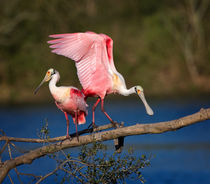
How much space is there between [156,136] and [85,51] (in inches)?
316

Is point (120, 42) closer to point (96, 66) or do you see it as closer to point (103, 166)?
point (96, 66)

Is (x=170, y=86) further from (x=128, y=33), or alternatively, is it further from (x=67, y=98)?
(x=67, y=98)

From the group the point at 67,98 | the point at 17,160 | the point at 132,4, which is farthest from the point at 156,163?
the point at 132,4

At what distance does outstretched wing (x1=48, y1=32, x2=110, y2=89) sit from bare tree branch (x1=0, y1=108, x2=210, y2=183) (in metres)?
1.55

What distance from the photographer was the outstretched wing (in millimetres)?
6555

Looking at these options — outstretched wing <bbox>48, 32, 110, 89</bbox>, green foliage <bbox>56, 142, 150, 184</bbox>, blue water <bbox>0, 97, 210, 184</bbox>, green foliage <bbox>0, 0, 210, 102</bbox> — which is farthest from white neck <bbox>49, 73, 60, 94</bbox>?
green foliage <bbox>0, 0, 210, 102</bbox>

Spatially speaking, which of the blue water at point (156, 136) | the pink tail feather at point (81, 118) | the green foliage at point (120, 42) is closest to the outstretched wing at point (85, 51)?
the pink tail feather at point (81, 118)

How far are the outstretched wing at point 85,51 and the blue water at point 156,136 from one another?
1102 mm

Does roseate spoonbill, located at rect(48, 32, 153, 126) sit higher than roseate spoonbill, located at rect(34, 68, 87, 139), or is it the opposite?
roseate spoonbill, located at rect(48, 32, 153, 126)

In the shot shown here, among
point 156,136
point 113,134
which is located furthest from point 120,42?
point 113,134

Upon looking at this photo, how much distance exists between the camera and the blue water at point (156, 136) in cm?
1025

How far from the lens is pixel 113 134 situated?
513 cm

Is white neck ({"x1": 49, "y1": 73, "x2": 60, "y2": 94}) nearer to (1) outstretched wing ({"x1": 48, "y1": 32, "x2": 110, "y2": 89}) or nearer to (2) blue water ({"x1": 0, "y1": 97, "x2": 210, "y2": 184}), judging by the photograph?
(1) outstretched wing ({"x1": 48, "y1": 32, "x2": 110, "y2": 89})

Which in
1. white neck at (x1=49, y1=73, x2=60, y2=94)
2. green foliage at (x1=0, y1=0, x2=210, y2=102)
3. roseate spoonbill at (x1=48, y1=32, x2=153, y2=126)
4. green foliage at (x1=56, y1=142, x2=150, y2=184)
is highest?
green foliage at (x1=0, y1=0, x2=210, y2=102)
